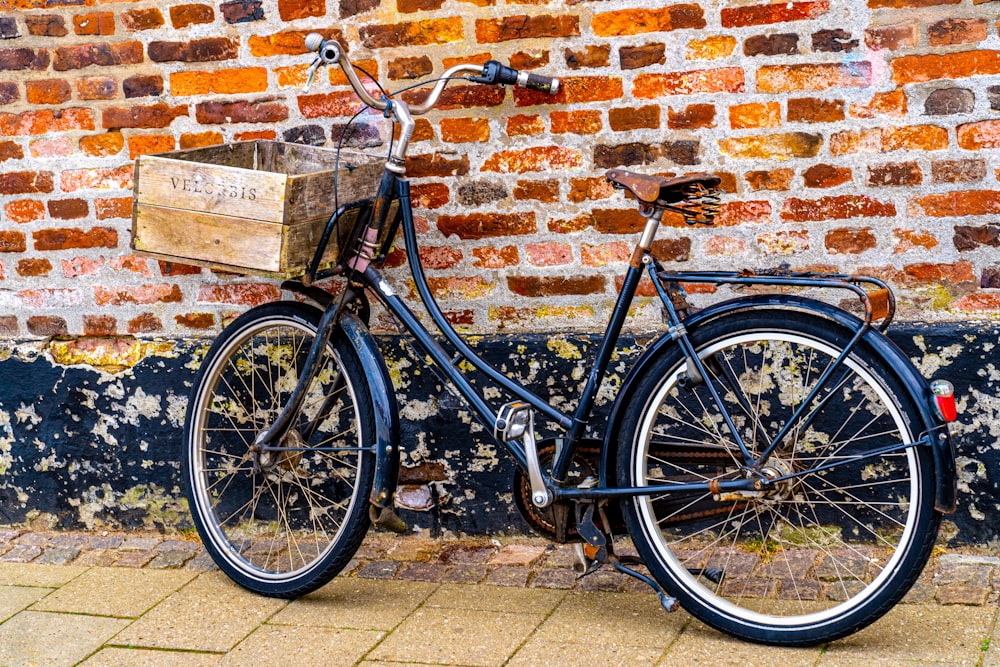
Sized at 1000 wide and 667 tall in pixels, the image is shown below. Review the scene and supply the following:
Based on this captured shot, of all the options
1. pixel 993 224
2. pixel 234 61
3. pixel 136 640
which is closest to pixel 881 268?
pixel 993 224

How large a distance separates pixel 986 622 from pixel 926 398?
0.67 m

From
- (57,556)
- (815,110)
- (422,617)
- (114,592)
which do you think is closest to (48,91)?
(57,556)

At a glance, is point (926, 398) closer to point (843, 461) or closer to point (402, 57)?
point (843, 461)

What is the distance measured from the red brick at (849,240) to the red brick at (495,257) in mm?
928

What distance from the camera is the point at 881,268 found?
330cm

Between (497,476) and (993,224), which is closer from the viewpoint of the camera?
(993,224)

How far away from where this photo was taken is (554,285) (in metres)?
3.52

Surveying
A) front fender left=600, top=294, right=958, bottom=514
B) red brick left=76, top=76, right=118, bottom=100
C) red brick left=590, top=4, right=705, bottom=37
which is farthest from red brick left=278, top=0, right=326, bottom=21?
front fender left=600, top=294, right=958, bottom=514

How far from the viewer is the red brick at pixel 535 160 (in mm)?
3439

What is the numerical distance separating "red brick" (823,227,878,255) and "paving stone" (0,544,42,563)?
9.03 ft

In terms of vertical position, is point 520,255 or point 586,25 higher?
point 586,25

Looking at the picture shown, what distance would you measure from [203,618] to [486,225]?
1.43m

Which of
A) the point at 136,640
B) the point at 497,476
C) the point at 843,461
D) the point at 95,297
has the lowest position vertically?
the point at 136,640

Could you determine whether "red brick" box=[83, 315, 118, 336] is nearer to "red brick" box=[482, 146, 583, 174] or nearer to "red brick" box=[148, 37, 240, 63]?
"red brick" box=[148, 37, 240, 63]
